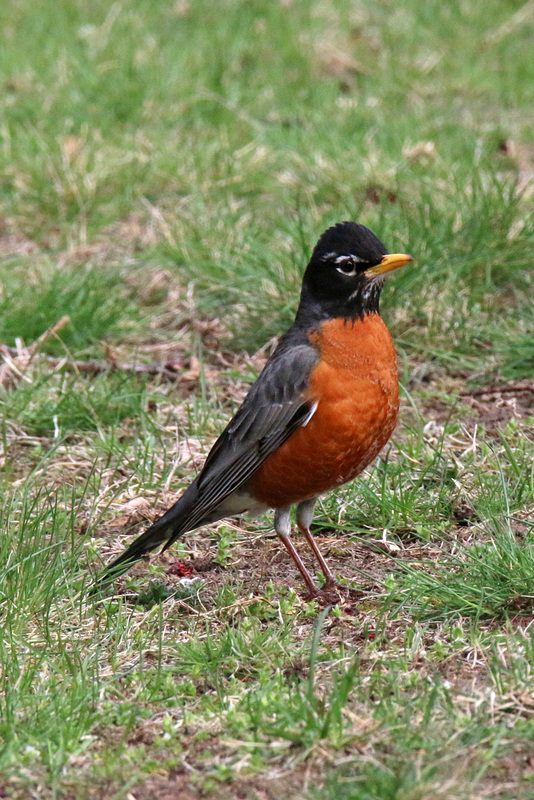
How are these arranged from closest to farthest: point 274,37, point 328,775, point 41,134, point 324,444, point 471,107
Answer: point 328,775 → point 324,444 → point 41,134 → point 471,107 → point 274,37

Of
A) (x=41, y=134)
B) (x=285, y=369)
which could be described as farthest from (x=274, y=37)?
(x=285, y=369)

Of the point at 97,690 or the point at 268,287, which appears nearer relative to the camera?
the point at 97,690

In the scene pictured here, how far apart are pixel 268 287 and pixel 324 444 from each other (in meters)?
2.04

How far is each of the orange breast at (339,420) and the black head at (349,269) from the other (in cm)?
11

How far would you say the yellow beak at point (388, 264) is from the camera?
3875 millimetres

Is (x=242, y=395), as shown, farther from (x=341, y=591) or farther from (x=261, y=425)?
(x=341, y=591)

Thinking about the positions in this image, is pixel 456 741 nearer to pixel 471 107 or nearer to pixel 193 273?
pixel 193 273

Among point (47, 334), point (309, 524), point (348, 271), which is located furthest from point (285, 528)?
point (47, 334)

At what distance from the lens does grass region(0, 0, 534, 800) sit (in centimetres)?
280

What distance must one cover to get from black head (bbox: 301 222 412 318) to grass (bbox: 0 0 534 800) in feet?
2.33

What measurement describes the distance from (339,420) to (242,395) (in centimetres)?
162

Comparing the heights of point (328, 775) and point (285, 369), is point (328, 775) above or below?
below

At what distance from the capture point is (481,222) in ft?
18.5

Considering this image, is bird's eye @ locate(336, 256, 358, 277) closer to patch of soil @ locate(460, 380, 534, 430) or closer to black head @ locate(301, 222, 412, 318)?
black head @ locate(301, 222, 412, 318)
